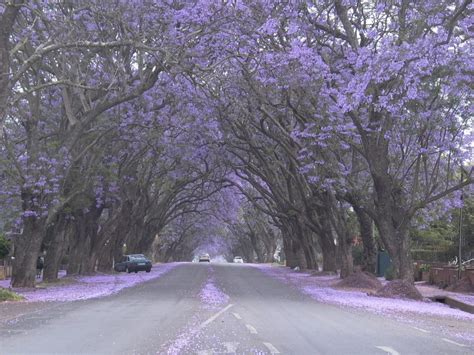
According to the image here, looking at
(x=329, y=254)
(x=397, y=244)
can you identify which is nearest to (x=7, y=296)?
(x=397, y=244)

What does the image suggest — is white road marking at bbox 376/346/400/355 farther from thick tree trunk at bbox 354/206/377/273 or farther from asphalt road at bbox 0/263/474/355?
thick tree trunk at bbox 354/206/377/273

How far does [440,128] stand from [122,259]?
90.1ft

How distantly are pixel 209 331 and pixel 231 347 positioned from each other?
1862 millimetres

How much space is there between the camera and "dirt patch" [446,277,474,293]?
24.8 m

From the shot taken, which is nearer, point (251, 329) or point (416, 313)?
point (251, 329)

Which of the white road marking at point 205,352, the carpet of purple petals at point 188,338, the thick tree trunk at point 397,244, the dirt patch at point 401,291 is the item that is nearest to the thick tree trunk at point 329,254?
the thick tree trunk at point 397,244

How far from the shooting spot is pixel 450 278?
90.5 feet

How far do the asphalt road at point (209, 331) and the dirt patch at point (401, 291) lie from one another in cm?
443

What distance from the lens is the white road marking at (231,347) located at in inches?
356

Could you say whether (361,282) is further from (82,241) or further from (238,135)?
(82,241)

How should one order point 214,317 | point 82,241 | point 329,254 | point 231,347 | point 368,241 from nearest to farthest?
point 231,347, point 214,317, point 368,241, point 82,241, point 329,254

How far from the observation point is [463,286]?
2519 cm

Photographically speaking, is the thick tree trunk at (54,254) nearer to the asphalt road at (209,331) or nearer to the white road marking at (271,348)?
the asphalt road at (209,331)

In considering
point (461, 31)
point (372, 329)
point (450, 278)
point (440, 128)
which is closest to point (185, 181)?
point (450, 278)
